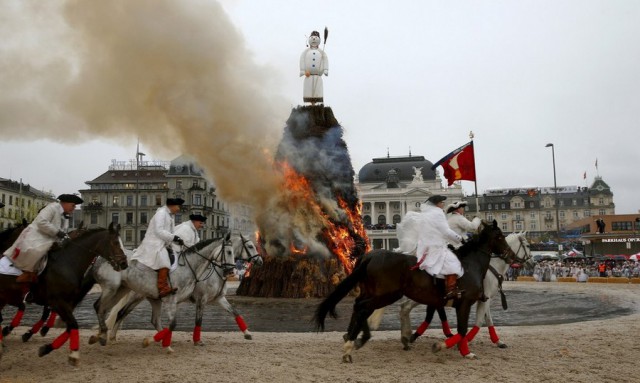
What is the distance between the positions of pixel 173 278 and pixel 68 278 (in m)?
2.18

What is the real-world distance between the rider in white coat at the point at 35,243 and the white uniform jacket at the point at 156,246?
1705mm

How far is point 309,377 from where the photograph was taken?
8109mm

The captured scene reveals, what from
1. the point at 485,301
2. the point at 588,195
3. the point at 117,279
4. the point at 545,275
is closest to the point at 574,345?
the point at 485,301

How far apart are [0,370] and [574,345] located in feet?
36.9

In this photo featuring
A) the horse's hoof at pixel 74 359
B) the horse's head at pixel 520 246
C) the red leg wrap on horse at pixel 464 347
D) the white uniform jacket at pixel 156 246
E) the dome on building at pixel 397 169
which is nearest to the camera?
the horse's hoof at pixel 74 359

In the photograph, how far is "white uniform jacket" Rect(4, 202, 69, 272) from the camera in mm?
9000

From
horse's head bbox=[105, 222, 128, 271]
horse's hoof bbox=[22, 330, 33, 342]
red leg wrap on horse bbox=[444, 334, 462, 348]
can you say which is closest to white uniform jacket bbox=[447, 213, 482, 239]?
red leg wrap on horse bbox=[444, 334, 462, 348]

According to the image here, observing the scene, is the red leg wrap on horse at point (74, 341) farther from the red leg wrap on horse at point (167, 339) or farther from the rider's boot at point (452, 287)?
the rider's boot at point (452, 287)

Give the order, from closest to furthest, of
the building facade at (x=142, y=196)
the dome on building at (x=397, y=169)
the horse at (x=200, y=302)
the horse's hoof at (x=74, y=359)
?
the horse's hoof at (x=74, y=359) < the horse at (x=200, y=302) < the building facade at (x=142, y=196) < the dome on building at (x=397, y=169)

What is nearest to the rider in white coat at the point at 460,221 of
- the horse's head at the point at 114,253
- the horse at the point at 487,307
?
the horse at the point at 487,307

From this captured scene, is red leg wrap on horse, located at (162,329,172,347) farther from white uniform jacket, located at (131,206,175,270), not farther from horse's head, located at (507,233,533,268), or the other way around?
horse's head, located at (507,233,533,268)

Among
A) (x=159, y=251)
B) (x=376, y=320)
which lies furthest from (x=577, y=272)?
(x=159, y=251)

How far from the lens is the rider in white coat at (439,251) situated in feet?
31.7

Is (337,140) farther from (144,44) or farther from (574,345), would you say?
(574,345)
